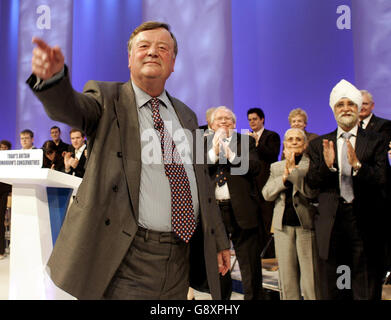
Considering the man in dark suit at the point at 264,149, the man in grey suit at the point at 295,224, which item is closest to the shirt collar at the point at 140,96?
the man in grey suit at the point at 295,224

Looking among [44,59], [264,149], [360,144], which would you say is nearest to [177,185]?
[44,59]

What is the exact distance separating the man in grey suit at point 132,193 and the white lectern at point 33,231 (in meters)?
1.00

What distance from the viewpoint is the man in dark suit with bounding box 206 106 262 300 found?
12.4 ft

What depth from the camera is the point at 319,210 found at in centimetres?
314

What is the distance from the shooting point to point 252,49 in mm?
6324

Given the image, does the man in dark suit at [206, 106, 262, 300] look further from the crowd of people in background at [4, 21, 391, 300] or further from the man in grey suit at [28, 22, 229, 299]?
the man in grey suit at [28, 22, 229, 299]

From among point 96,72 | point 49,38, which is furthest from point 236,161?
point 49,38

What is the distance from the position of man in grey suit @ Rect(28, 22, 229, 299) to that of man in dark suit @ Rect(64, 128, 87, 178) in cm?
329

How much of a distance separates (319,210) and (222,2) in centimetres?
449

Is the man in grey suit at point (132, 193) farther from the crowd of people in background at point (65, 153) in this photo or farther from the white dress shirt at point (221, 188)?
the crowd of people in background at point (65, 153)

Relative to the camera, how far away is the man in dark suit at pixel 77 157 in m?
5.00

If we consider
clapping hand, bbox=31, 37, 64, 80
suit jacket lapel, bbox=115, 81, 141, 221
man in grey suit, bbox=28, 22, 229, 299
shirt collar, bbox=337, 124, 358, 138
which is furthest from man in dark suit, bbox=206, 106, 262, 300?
clapping hand, bbox=31, 37, 64, 80

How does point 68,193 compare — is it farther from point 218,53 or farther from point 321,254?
point 218,53

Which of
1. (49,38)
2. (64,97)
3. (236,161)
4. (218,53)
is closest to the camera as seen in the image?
(64,97)
